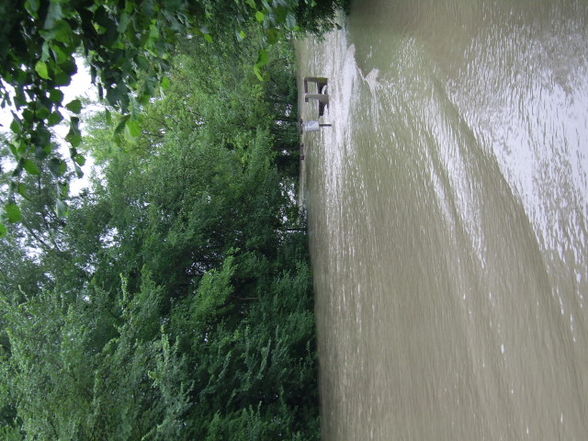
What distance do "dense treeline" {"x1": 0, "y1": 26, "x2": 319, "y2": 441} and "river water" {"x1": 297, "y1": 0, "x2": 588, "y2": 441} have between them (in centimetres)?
161

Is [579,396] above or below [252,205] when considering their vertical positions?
below

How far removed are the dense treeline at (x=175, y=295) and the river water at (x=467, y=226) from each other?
161 cm

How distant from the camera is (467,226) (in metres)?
4.28

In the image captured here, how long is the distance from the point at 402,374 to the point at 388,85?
9.38ft

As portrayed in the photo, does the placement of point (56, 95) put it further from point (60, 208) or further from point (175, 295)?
point (175, 295)

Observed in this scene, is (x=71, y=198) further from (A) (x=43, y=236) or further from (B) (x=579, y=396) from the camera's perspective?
(B) (x=579, y=396)

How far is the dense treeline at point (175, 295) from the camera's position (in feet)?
22.4

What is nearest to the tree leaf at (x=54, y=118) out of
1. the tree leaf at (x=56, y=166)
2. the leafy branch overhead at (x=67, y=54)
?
the leafy branch overhead at (x=67, y=54)

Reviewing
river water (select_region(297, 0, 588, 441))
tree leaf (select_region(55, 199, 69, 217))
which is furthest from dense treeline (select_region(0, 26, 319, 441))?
tree leaf (select_region(55, 199, 69, 217))

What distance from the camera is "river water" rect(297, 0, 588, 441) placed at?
3215 mm

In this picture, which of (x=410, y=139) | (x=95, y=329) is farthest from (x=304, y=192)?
(x=410, y=139)

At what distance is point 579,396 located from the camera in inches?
118

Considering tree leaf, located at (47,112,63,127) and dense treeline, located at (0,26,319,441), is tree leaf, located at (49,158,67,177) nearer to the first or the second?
tree leaf, located at (47,112,63,127)

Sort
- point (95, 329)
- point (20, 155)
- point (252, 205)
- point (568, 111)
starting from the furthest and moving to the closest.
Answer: point (252, 205) → point (95, 329) → point (568, 111) → point (20, 155)
